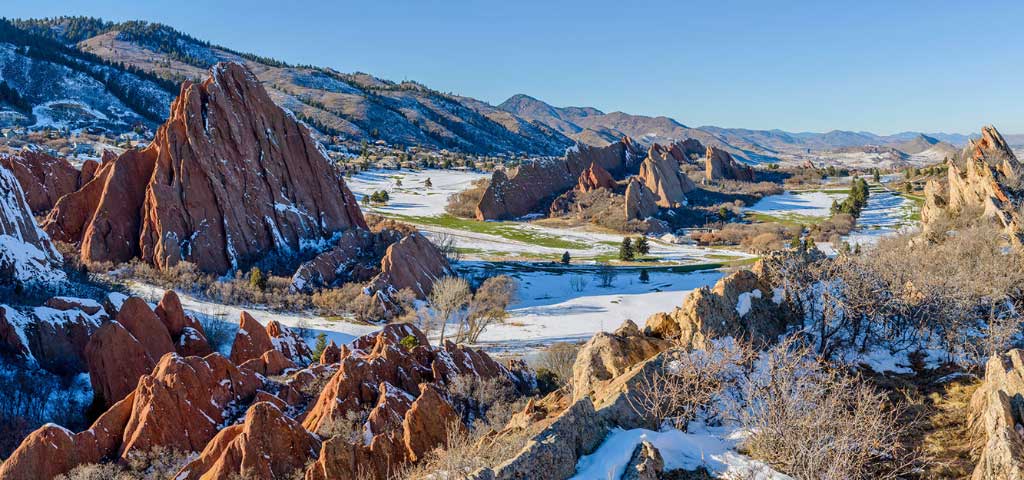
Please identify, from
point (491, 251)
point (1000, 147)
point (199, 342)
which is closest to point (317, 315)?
point (199, 342)

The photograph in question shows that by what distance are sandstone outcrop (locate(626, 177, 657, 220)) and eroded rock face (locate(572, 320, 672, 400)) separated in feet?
307

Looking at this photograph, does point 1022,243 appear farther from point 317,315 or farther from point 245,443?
point 317,315

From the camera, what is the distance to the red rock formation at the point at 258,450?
19.4m

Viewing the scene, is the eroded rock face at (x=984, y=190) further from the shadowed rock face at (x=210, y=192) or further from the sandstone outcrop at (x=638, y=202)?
the shadowed rock face at (x=210, y=192)

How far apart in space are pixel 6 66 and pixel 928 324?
235 metres

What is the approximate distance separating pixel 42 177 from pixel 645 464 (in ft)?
257

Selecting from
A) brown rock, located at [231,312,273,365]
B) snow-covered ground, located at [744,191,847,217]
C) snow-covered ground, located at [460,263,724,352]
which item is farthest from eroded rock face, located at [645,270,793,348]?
snow-covered ground, located at [744,191,847,217]

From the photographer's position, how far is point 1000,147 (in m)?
58.9

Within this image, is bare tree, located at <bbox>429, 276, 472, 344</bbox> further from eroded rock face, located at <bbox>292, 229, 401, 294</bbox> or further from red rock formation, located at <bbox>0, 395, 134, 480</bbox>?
red rock formation, located at <bbox>0, 395, 134, 480</bbox>

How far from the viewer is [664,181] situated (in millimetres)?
131625

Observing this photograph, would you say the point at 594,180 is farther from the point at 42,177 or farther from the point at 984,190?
the point at 42,177

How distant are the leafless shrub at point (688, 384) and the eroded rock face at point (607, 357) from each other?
1.82 m

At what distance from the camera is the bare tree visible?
165ft

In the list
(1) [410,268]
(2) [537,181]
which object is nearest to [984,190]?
(1) [410,268]
